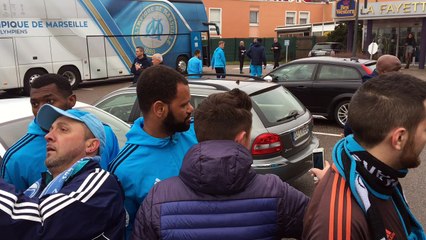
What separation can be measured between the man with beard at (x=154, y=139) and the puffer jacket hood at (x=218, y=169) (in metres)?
0.37

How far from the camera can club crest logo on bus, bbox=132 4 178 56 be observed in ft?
55.8

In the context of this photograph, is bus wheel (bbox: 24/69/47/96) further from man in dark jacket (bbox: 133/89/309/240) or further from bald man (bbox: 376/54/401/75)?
man in dark jacket (bbox: 133/89/309/240)

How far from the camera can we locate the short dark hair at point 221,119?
1548 mm

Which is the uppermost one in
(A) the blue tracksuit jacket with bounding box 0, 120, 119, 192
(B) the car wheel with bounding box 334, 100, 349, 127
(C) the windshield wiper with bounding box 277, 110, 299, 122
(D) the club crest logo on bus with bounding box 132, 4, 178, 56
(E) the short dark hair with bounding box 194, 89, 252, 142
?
(D) the club crest logo on bus with bounding box 132, 4, 178, 56

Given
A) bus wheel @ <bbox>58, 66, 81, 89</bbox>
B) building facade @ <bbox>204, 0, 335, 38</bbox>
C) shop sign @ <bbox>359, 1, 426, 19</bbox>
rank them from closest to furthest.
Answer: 1. bus wheel @ <bbox>58, 66, 81, 89</bbox>
2. shop sign @ <bbox>359, 1, 426, 19</bbox>
3. building facade @ <bbox>204, 0, 335, 38</bbox>

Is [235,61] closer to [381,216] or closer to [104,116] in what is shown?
[104,116]

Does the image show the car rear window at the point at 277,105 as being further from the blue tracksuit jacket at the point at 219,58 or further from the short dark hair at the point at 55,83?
the blue tracksuit jacket at the point at 219,58

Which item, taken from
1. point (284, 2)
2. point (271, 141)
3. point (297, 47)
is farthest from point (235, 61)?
point (271, 141)

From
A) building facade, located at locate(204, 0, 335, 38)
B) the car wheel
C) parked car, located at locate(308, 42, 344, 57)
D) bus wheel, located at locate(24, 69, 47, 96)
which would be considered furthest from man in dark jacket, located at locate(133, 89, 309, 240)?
building facade, located at locate(204, 0, 335, 38)

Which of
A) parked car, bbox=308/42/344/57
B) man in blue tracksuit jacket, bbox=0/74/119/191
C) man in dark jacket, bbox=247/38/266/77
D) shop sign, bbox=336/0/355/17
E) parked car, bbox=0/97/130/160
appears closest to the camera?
man in blue tracksuit jacket, bbox=0/74/119/191

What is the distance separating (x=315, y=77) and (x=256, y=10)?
140 feet

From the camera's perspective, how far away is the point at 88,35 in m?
15.2

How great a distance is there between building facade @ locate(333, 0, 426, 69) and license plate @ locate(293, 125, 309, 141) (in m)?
20.6

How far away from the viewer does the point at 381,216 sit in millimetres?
1269
